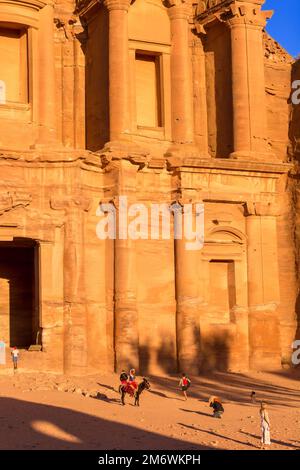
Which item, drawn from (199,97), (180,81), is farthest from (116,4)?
(199,97)

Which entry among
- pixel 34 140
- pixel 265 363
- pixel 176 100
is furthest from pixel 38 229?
pixel 265 363

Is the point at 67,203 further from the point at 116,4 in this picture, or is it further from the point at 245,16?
the point at 245,16

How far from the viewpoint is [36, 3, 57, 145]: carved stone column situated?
24062mm

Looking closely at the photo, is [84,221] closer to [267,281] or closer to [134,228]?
[134,228]

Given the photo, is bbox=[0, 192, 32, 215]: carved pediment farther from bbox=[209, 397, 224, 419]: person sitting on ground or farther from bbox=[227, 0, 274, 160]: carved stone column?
bbox=[209, 397, 224, 419]: person sitting on ground

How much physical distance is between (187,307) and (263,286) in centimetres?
279

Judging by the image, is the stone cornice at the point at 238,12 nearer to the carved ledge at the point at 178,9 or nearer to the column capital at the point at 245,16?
the column capital at the point at 245,16

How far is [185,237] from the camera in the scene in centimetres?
2469

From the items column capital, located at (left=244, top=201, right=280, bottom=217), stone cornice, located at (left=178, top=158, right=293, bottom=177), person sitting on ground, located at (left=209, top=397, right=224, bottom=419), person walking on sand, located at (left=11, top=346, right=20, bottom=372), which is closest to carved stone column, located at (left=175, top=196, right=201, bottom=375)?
stone cornice, located at (left=178, top=158, right=293, bottom=177)

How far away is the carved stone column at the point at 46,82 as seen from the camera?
947 inches

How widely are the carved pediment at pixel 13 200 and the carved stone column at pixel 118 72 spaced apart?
11.5 ft

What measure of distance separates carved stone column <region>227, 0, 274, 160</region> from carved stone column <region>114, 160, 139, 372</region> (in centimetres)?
425

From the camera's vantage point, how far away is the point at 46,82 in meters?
24.2

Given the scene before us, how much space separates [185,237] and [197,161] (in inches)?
90.0
